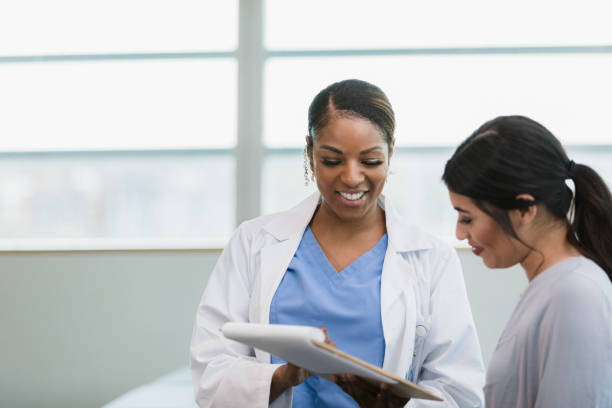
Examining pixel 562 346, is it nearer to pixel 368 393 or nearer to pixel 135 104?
pixel 368 393

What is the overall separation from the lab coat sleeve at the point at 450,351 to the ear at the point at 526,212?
52 cm

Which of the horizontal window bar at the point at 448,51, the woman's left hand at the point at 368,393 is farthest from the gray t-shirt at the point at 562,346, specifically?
the horizontal window bar at the point at 448,51

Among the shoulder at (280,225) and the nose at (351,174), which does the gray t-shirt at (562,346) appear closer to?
the nose at (351,174)

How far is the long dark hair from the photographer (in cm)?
103

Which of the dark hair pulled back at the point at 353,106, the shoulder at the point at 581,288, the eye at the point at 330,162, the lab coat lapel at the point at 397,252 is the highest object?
the dark hair pulled back at the point at 353,106

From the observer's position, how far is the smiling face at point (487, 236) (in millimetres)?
1091

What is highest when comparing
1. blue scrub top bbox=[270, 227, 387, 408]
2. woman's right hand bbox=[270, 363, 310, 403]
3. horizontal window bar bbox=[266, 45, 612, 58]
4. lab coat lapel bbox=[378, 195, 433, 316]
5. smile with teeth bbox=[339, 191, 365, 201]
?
horizontal window bar bbox=[266, 45, 612, 58]

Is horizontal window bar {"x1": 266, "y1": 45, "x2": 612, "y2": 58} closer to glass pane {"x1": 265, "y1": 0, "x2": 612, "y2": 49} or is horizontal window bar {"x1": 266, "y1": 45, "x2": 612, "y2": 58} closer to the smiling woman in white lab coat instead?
glass pane {"x1": 265, "y1": 0, "x2": 612, "y2": 49}

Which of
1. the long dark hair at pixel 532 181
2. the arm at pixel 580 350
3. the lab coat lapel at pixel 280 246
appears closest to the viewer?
the arm at pixel 580 350

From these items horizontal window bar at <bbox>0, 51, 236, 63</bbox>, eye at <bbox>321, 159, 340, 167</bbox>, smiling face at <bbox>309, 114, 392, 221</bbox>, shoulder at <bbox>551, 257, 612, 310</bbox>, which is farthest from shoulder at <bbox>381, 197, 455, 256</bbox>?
horizontal window bar at <bbox>0, 51, 236, 63</bbox>

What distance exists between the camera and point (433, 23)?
317cm

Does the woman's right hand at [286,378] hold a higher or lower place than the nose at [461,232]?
lower

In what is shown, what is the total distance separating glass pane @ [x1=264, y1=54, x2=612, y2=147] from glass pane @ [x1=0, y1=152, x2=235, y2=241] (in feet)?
1.42

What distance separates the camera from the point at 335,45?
10.5 ft
